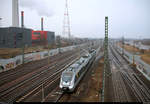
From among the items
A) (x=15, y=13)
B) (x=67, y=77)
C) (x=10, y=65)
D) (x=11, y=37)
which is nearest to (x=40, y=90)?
(x=67, y=77)

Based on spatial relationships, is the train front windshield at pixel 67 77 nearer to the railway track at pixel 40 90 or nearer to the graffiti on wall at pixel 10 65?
the railway track at pixel 40 90

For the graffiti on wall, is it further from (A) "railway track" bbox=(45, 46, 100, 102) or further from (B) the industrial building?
(B) the industrial building

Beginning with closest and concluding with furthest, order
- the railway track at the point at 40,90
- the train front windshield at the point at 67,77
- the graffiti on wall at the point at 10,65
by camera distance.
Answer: the railway track at the point at 40,90, the train front windshield at the point at 67,77, the graffiti on wall at the point at 10,65

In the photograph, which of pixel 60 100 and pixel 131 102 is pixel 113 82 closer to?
pixel 131 102

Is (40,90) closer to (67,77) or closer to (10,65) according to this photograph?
(67,77)

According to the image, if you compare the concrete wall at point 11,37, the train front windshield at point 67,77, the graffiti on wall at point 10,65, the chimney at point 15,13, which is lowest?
the graffiti on wall at point 10,65

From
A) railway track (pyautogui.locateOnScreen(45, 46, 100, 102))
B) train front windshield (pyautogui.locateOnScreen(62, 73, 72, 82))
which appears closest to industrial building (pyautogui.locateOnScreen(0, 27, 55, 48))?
railway track (pyautogui.locateOnScreen(45, 46, 100, 102))

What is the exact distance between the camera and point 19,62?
33219 millimetres

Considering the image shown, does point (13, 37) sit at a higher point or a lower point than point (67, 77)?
higher

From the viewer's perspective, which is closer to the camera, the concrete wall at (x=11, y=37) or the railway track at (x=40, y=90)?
the railway track at (x=40, y=90)

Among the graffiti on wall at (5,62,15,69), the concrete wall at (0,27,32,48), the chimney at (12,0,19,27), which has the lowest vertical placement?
the graffiti on wall at (5,62,15,69)

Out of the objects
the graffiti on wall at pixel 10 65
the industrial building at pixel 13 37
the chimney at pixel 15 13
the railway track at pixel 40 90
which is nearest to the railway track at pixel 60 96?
the railway track at pixel 40 90

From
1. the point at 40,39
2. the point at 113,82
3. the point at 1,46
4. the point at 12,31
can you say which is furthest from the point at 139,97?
the point at 40,39

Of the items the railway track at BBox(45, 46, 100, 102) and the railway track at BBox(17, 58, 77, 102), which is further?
the railway track at BBox(17, 58, 77, 102)
